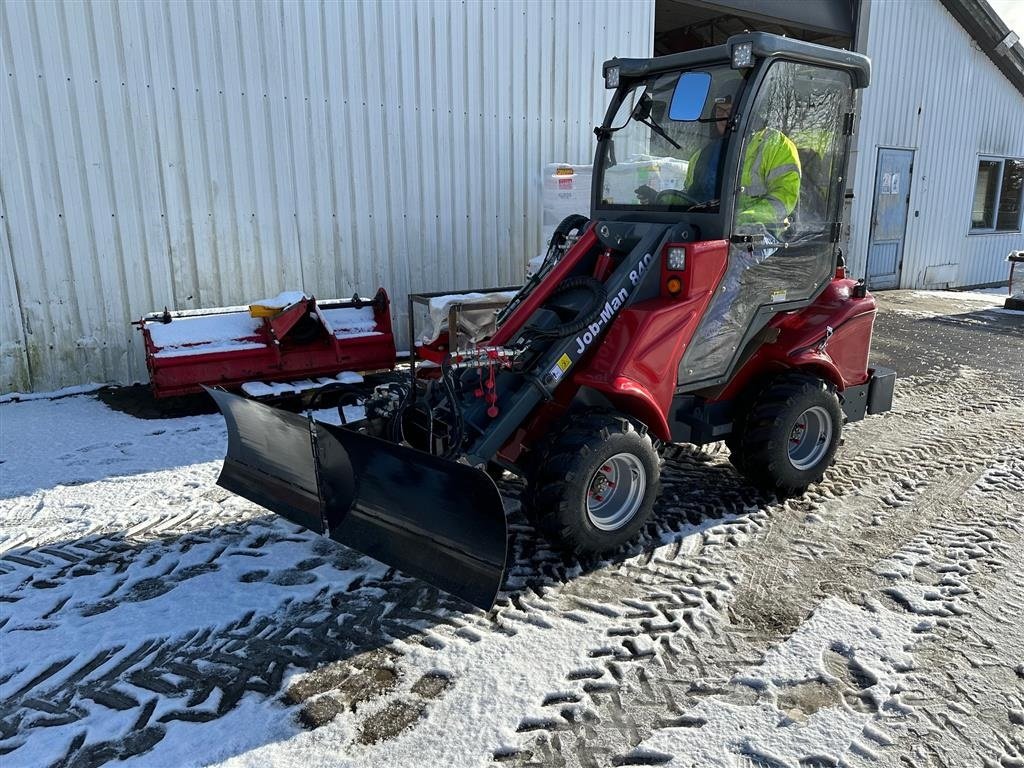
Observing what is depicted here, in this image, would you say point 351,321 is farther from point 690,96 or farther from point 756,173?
point 756,173

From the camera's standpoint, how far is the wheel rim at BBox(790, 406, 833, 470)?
177 inches

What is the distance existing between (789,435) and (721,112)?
180 cm

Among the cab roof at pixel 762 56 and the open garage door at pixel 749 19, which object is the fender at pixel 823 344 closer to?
the cab roof at pixel 762 56

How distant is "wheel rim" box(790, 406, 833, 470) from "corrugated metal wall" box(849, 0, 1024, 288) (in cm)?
971

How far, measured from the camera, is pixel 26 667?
112 inches

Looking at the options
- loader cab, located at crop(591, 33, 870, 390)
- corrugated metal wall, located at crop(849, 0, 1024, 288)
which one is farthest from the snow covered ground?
corrugated metal wall, located at crop(849, 0, 1024, 288)

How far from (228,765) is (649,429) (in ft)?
7.82

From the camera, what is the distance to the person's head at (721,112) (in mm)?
3888

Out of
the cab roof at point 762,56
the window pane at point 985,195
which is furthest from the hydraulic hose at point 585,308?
the window pane at point 985,195

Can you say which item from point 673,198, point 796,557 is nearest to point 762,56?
point 673,198

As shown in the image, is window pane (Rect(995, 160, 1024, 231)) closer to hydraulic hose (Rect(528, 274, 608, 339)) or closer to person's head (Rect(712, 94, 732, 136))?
person's head (Rect(712, 94, 732, 136))

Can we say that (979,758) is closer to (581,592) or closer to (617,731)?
(617,731)

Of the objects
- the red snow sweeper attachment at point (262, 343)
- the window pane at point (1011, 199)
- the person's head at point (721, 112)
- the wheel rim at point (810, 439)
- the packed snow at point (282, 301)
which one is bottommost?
the wheel rim at point (810, 439)

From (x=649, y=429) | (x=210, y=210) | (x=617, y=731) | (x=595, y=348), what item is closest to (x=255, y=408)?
(x=595, y=348)
